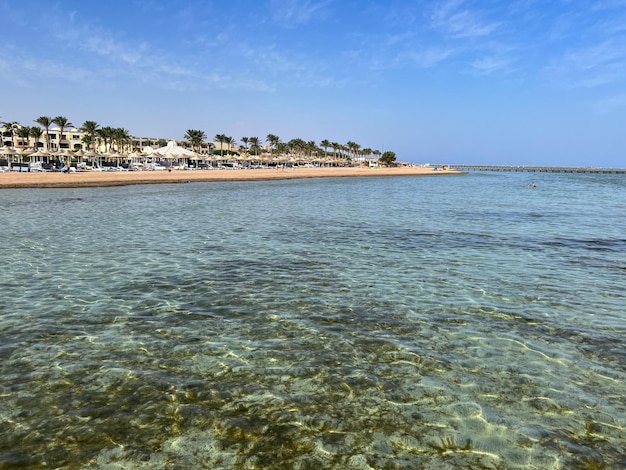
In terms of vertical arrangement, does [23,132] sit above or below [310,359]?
above

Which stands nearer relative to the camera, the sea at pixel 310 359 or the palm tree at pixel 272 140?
the sea at pixel 310 359

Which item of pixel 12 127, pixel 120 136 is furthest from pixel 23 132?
pixel 120 136

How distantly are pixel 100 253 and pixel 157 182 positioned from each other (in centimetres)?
4561

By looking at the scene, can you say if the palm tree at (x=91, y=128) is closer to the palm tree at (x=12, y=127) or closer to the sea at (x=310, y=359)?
the palm tree at (x=12, y=127)

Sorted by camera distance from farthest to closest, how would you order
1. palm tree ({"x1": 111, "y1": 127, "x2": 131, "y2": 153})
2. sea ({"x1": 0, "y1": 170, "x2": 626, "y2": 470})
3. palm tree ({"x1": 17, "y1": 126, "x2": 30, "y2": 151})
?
palm tree ({"x1": 111, "y1": 127, "x2": 131, "y2": 153})
palm tree ({"x1": 17, "y1": 126, "x2": 30, "y2": 151})
sea ({"x1": 0, "y1": 170, "x2": 626, "y2": 470})

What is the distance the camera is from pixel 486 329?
27.2 feet

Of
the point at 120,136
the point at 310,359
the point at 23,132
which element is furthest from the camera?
the point at 120,136

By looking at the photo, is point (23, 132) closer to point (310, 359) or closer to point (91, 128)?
point (91, 128)

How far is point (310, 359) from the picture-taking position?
701 centimetres

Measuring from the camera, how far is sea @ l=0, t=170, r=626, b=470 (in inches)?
188

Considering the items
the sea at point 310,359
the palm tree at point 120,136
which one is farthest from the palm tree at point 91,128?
the sea at point 310,359

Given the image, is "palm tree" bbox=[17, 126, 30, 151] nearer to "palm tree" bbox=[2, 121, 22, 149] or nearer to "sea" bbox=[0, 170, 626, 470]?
"palm tree" bbox=[2, 121, 22, 149]

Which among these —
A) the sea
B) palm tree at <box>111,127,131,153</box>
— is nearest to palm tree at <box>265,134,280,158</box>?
palm tree at <box>111,127,131,153</box>

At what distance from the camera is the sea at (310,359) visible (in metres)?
4.79
